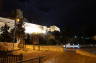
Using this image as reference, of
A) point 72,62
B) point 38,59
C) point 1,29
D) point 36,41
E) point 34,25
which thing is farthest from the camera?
point 34,25

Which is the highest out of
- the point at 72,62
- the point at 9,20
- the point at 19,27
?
the point at 9,20

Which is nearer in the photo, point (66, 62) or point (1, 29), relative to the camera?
point (66, 62)

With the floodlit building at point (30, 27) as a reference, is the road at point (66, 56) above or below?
below

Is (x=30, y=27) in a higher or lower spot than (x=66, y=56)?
higher

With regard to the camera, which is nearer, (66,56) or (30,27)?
(66,56)

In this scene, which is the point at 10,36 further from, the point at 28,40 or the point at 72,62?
the point at 72,62

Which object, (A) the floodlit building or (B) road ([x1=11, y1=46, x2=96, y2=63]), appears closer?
(B) road ([x1=11, y1=46, x2=96, y2=63])

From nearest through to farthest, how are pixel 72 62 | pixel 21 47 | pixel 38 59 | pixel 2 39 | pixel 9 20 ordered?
pixel 38 59 < pixel 72 62 < pixel 21 47 < pixel 2 39 < pixel 9 20

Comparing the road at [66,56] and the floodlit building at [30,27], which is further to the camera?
the floodlit building at [30,27]

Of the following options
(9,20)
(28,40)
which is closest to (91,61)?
(28,40)

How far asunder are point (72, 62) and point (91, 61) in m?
1.66

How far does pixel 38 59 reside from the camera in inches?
538

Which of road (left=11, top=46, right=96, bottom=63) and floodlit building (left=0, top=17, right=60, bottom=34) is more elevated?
floodlit building (left=0, top=17, right=60, bottom=34)

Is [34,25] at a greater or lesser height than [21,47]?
greater
